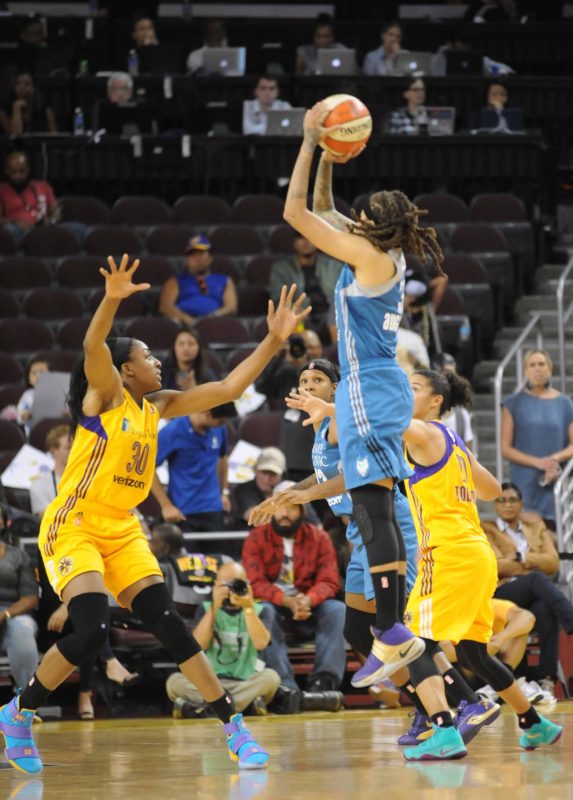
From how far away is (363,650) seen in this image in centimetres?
679

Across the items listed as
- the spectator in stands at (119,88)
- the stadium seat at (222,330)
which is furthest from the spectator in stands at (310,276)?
the spectator in stands at (119,88)

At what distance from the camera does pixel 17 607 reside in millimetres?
9648

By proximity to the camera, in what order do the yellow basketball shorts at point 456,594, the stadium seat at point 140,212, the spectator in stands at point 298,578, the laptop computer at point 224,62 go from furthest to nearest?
the laptop computer at point 224,62, the stadium seat at point 140,212, the spectator in stands at point 298,578, the yellow basketball shorts at point 456,594

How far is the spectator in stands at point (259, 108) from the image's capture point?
16.0 m

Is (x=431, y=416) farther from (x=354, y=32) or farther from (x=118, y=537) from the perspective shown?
(x=354, y=32)

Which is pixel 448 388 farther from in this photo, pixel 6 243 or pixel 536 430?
pixel 6 243

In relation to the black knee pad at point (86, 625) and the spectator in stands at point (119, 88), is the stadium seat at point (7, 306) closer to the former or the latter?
the spectator in stands at point (119, 88)

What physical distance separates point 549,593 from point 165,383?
10.5ft

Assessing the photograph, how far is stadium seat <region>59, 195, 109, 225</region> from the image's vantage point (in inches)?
606

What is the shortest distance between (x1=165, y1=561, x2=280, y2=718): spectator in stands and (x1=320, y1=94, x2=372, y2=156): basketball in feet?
13.7

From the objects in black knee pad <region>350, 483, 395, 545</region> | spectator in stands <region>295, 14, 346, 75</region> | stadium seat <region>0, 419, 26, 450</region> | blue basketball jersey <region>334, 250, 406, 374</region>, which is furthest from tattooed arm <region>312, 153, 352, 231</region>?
spectator in stands <region>295, 14, 346, 75</region>

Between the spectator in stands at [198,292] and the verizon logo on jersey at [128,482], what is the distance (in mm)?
7234

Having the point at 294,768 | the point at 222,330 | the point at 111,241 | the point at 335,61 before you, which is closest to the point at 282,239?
the point at 111,241

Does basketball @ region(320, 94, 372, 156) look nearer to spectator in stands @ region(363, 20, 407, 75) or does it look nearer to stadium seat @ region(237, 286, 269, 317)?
stadium seat @ region(237, 286, 269, 317)
